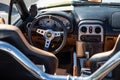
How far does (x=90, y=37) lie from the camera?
4445mm

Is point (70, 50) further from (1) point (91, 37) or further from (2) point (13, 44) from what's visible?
(2) point (13, 44)

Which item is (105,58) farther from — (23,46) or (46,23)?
(46,23)

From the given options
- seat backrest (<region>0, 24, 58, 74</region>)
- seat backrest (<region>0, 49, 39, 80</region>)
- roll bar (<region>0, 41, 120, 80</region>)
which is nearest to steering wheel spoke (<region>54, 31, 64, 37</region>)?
seat backrest (<region>0, 24, 58, 74</region>)

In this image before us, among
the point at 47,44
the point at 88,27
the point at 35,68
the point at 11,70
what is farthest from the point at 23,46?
the point at 88,27

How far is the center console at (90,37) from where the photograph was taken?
440 centimetres

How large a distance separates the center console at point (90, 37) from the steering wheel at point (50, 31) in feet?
0.71

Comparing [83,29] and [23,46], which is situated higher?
[23,46]

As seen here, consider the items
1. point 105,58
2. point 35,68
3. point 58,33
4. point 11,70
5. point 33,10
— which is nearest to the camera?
point 35,68

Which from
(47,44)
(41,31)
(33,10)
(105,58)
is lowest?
(47,44)

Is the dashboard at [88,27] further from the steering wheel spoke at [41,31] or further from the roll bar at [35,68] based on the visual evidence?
the roll bar at [35,68]

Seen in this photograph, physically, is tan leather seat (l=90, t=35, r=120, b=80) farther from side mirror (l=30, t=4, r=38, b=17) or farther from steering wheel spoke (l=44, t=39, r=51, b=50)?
side mirror (l=30, t=4, r=38, b=17)

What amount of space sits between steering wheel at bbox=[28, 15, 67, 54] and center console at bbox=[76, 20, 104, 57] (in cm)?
22

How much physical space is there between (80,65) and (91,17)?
21.8 inches

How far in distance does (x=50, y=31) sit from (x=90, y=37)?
0.45 metres
